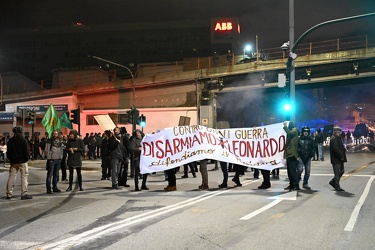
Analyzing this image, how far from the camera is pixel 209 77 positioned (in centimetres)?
3359

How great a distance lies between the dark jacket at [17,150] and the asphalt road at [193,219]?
1018 millimetres

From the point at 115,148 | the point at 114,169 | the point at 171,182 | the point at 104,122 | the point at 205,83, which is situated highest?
the point at 205,83

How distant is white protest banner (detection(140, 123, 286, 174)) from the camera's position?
11672mm

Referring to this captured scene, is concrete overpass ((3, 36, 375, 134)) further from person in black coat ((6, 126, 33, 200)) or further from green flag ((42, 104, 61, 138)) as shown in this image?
person in black coat ((6, 126, 33, 200))

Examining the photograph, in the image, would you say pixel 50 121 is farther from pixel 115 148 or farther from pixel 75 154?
pixel 115 148

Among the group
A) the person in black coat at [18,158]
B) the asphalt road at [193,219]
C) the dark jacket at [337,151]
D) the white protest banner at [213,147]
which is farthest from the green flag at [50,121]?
the dark jacket at [337,151]

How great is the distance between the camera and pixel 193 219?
752cm

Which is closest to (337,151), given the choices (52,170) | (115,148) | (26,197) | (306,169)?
(306,169)

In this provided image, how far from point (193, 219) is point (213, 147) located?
4.43m

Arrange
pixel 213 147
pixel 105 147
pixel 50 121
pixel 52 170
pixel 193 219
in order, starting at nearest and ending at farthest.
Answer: pixel 193 219 < pixel 52 170 < pixel 213 147 < pixel 105 147 < pixel 50 121

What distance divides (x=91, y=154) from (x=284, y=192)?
20.0m

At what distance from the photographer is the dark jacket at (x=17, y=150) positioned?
33.1ft

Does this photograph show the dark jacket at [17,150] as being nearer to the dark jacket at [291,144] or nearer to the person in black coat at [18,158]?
the person in black coat at [18,158]

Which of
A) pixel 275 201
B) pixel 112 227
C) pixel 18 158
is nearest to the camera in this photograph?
pixel 112 227
